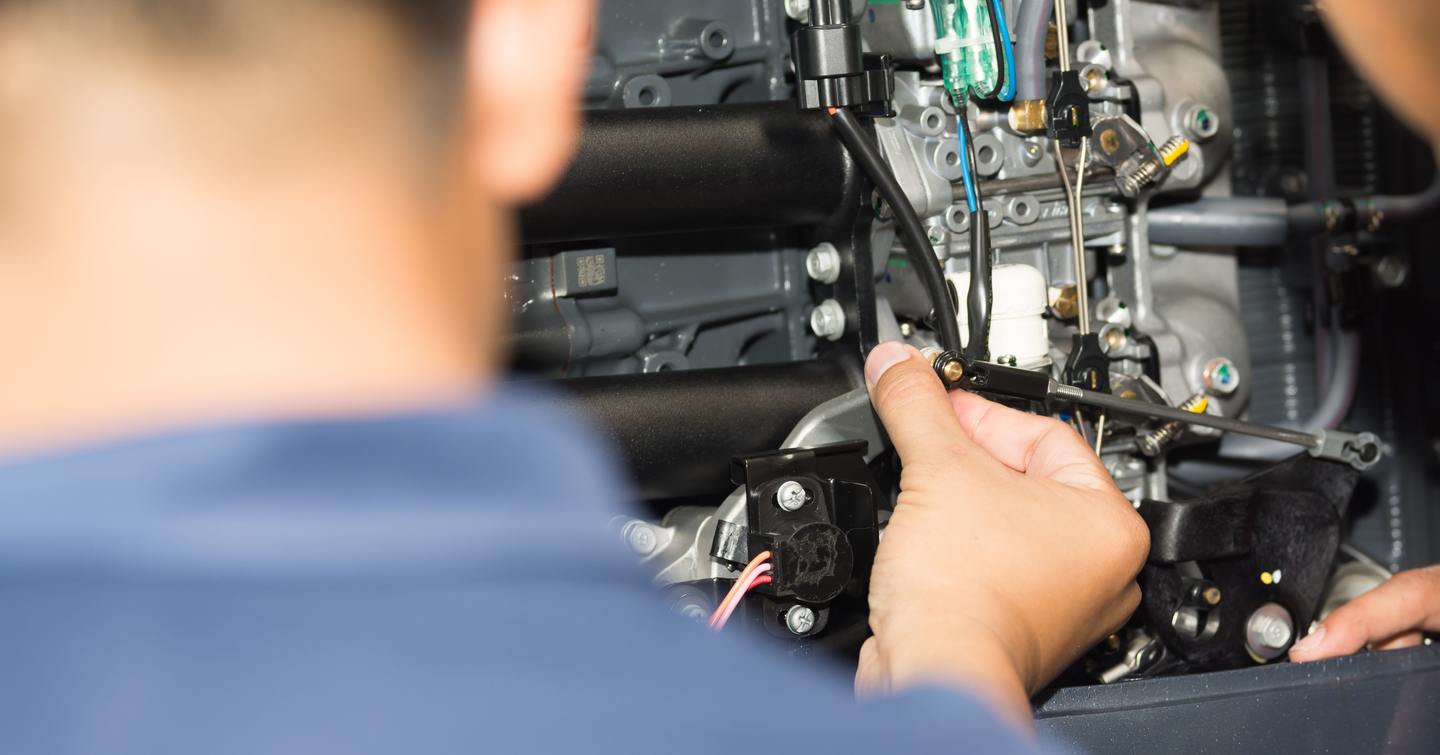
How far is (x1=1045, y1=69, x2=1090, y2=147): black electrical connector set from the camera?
1961 millimetres

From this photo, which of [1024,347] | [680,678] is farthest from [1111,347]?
[680,678]

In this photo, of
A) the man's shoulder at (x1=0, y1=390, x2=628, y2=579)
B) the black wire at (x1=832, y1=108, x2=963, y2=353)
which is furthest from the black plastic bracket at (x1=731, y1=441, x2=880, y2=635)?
the man's shoulder at (x1=0, y1=390, x2=628, y2=579)

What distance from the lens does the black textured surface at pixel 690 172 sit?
182cm

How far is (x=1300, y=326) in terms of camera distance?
2.62 meters

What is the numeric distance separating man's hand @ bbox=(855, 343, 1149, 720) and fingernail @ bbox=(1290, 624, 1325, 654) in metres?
0.44

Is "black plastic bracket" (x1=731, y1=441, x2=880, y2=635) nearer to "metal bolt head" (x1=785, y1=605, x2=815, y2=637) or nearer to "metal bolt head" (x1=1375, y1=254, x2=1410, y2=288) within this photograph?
"metal bolt head" (x1=785, y1=605, x2=815, y2=637)

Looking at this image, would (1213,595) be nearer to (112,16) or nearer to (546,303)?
(546,303)

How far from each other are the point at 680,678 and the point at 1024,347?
4.65 feet

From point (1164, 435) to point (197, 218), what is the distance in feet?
5.56

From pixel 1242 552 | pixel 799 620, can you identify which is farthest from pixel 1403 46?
pixel 1242 552

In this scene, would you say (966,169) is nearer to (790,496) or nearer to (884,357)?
(884,357)

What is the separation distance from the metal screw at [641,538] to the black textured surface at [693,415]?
0.23 feet

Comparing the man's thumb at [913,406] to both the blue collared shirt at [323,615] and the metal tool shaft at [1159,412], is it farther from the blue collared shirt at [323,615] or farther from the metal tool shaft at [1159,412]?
the blue collared shirt at [323,615]

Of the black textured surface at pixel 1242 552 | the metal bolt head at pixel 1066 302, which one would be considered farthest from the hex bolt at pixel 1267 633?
the metal bolt head at pixel 1066 302
